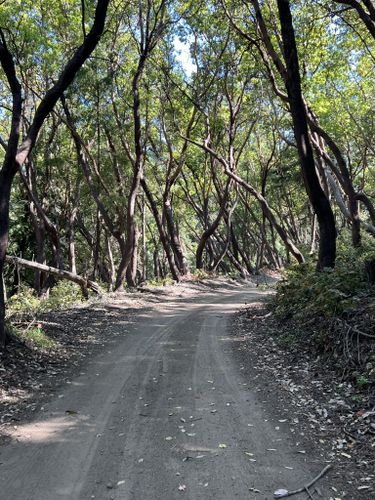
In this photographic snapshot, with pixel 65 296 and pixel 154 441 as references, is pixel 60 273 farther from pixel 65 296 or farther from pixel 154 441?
pixel 154 441

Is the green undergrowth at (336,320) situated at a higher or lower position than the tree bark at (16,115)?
lower

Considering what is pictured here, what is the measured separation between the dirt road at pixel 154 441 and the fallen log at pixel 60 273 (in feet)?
19.6

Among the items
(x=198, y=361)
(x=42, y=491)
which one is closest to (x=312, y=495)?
(x=42, y=491)

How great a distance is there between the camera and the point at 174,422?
5523mm

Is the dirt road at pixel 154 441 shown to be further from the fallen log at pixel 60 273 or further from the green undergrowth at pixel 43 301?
the fallen log at pixel 60 273

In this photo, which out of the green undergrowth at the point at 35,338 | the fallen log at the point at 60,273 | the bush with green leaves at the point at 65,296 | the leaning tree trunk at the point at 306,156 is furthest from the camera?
the bush with green leaves at the point at 65,296

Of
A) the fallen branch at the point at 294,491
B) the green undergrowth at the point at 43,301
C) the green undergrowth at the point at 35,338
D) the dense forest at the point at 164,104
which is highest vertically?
the dense forest at the point at 164,104

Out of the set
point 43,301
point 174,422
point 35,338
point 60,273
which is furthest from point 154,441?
point 43,301

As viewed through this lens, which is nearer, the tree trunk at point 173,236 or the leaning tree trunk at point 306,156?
the leaning tree trunk at point 306,156

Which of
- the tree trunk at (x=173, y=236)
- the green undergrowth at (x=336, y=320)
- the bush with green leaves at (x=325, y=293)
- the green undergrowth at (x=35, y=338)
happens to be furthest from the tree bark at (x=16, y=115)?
the tree trunk at (x=173, y=236)

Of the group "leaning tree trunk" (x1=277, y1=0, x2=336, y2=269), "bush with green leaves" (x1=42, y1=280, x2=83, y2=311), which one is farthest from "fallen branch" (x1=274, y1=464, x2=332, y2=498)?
"bush with green leaves" (x1=42, y1=280, x2=83, y2=311)

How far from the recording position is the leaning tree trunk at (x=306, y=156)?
1090cm

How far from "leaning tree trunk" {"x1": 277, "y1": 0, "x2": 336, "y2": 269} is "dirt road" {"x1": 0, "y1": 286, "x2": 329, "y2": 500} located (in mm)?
4929

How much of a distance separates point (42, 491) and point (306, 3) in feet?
49.4
